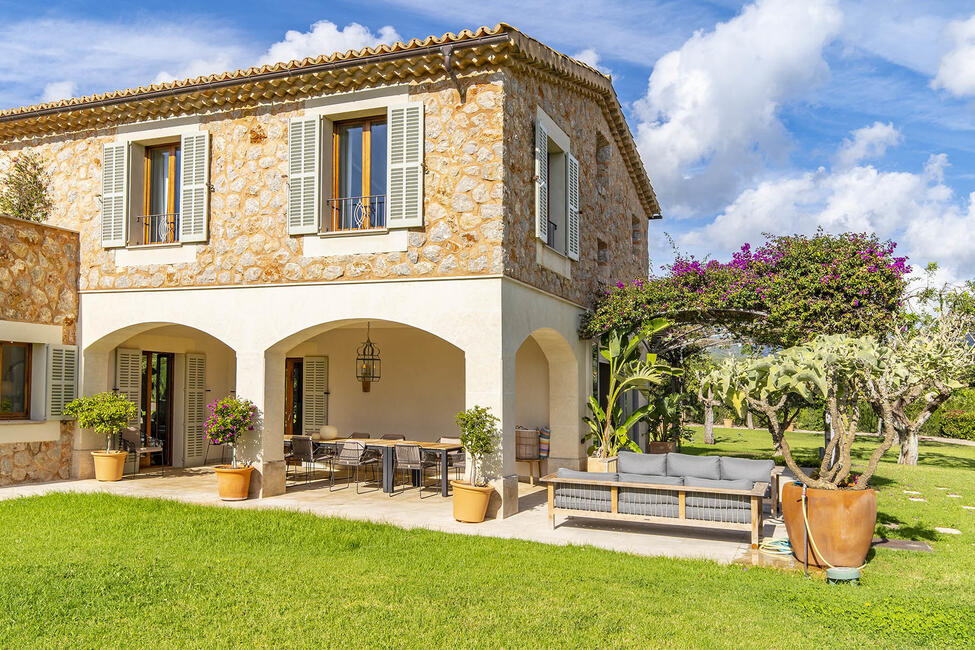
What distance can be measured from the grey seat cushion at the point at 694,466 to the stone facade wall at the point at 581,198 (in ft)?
10.2

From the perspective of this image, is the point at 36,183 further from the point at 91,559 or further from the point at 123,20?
the point at 91,559

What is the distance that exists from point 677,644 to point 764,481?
4066mm

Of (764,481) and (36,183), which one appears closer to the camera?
(764,481)

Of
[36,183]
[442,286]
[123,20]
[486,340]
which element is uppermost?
[123,20]

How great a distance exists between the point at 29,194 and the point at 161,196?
2.43 metres

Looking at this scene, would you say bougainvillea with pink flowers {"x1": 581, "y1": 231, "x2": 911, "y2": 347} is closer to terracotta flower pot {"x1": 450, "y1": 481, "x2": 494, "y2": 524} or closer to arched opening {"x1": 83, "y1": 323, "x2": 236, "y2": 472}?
terracotta flower pot {"x1": 450, "y1": 481, "x2": 494, "y2": 524}

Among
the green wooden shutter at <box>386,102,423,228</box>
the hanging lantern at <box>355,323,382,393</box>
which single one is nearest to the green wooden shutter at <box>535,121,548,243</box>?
the green wooden shutter at <box>386,102,423,228</box>

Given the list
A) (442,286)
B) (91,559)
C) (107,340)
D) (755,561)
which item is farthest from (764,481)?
(107,340)

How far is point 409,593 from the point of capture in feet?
18.9

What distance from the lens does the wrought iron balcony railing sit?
37.8 feet

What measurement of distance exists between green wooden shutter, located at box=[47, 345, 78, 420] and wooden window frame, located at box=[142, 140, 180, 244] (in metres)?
2.19

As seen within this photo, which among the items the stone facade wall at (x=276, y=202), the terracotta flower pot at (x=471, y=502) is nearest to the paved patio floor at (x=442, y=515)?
the terracotta flower pot at (x=471, y=502)

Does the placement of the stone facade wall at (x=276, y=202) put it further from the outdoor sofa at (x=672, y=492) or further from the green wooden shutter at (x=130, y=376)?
the outdoor sofa at (x=672, y=492)

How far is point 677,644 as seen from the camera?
479 centimetres
